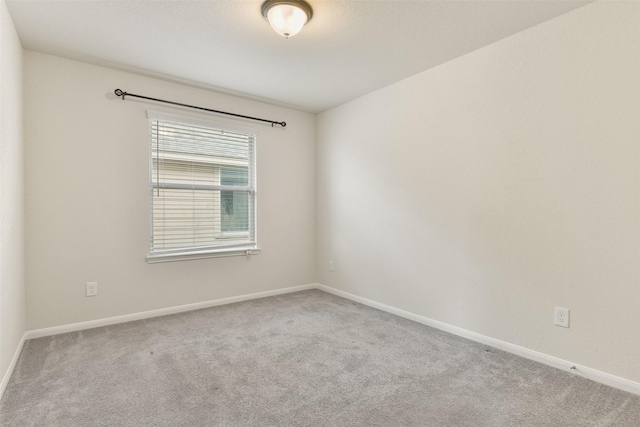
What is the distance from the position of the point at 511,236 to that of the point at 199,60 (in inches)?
117

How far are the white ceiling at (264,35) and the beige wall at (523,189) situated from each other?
0.96 feet

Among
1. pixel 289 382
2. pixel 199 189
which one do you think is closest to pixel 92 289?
pixel 199 189

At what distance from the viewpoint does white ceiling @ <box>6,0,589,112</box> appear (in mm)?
2195

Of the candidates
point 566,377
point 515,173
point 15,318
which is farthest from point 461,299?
point 15,318

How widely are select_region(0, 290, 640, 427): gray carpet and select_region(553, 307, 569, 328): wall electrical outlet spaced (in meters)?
0.33

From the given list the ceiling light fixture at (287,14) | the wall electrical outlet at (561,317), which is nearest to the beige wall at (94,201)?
the ceiling light fixture at (287,14)

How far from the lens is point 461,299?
2910 mm

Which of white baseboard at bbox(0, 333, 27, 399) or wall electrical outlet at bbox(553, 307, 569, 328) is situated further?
wall electrical outlet at bbox(553, 307, 569, 328)

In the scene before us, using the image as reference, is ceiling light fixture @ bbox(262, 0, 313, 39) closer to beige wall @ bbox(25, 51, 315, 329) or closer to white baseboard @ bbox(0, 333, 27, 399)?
beige wall @ bbox(25, 51, 315, 329)

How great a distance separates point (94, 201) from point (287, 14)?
2.39 m

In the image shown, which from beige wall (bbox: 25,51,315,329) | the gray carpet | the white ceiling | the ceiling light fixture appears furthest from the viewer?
beige wall (bbox: 25,51,315,329)

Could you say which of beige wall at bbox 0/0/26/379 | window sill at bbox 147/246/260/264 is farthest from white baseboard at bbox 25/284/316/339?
window sill at bbox 147/246/260/264

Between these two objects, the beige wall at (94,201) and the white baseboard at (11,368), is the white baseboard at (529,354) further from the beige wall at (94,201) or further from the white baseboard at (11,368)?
the white baseboard at (11,368)

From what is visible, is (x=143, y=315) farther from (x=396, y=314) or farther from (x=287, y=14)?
(x=287, y=14)
